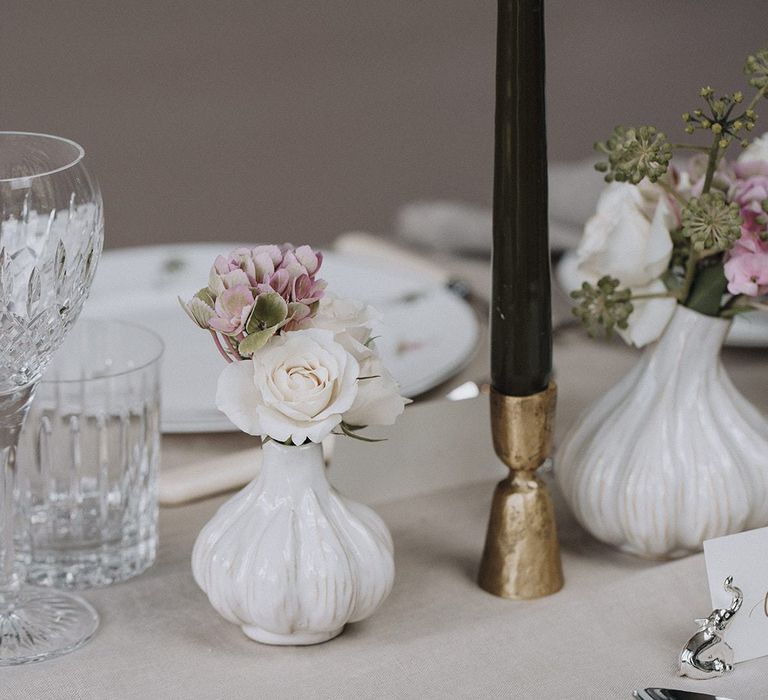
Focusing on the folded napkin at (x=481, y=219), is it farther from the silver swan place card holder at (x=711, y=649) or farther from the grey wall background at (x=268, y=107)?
the grey wall background at (x=268, y=107)

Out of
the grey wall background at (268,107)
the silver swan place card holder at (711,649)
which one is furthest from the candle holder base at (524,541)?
the grey wall background at (268,107)

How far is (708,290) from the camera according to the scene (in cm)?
69

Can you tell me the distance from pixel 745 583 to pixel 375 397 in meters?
0.21

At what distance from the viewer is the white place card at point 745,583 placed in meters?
0.60

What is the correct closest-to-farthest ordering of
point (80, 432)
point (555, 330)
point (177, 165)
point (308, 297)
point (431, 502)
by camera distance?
point (308, 297) < point (80, 432) < point (431, 502) < point (555, 330) < point (177, 165)

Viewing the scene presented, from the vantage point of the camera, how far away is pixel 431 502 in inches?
31.3

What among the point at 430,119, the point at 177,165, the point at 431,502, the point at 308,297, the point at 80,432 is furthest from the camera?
the point at 430,119

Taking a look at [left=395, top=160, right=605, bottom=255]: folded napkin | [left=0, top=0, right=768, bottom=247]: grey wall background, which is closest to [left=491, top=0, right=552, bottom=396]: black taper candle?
[left=395, top=160, right=605, bottom=255]: folded napkin

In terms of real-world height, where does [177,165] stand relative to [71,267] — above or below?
below

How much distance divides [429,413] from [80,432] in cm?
22

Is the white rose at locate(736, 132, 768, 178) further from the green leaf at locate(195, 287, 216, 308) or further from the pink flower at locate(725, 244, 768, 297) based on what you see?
the green leaf at locate(195, 287, 216, 308)

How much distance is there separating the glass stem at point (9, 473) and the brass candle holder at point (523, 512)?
250 mm

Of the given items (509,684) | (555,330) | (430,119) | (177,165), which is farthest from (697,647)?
(430,119)

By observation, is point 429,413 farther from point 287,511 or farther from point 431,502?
point 287,511
